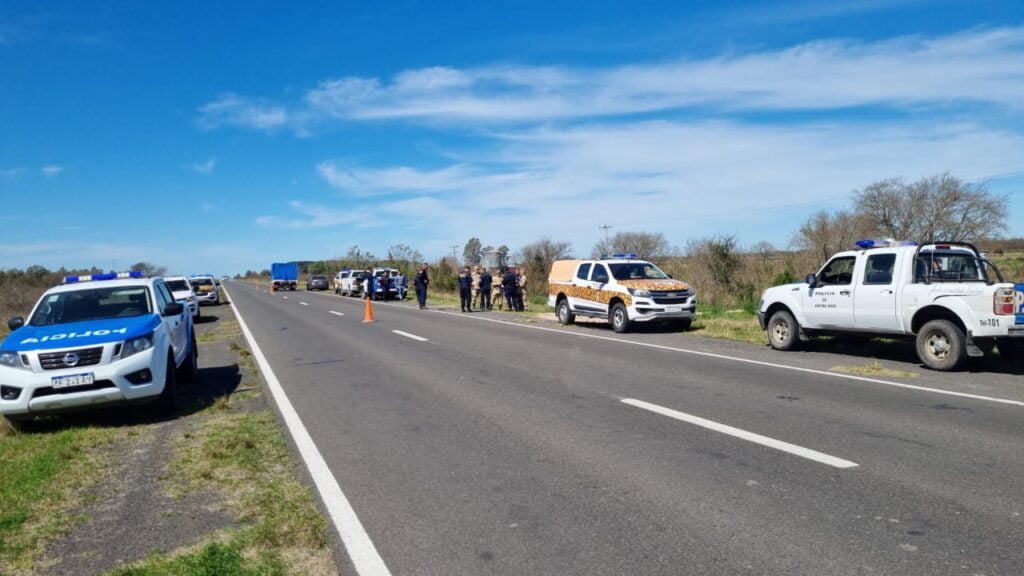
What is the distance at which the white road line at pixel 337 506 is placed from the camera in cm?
418

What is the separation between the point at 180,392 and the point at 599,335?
31.4 feet

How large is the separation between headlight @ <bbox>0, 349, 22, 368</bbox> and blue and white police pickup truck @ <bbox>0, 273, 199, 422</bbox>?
11 millimetres

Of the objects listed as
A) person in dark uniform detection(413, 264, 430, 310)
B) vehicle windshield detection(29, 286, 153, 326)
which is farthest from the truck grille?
person in dark uniform detection(413, 264, 430, 310)

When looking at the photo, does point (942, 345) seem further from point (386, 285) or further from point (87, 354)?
point (386, 285)

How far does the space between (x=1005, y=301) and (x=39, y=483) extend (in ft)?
38.0

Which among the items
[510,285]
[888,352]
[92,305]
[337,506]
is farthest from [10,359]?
[510,285]

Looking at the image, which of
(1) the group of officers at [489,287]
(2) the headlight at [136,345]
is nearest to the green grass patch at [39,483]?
(2) the headlight at [136,345]

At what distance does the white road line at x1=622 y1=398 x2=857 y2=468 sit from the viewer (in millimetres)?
5848

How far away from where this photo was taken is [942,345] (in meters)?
10.6

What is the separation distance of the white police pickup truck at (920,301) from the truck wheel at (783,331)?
3cm

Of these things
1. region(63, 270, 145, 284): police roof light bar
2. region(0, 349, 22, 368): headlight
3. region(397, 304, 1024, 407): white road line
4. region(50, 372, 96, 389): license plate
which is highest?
region(63, 270, 145, 284): police roof light bar

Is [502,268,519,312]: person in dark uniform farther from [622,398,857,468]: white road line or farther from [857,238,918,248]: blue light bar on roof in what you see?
[622,398,857,468]: white road line

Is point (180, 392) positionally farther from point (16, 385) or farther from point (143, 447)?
point (143, 447)

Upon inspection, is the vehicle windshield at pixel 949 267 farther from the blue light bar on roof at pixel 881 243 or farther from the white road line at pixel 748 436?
the white road line at pixel 748 436
